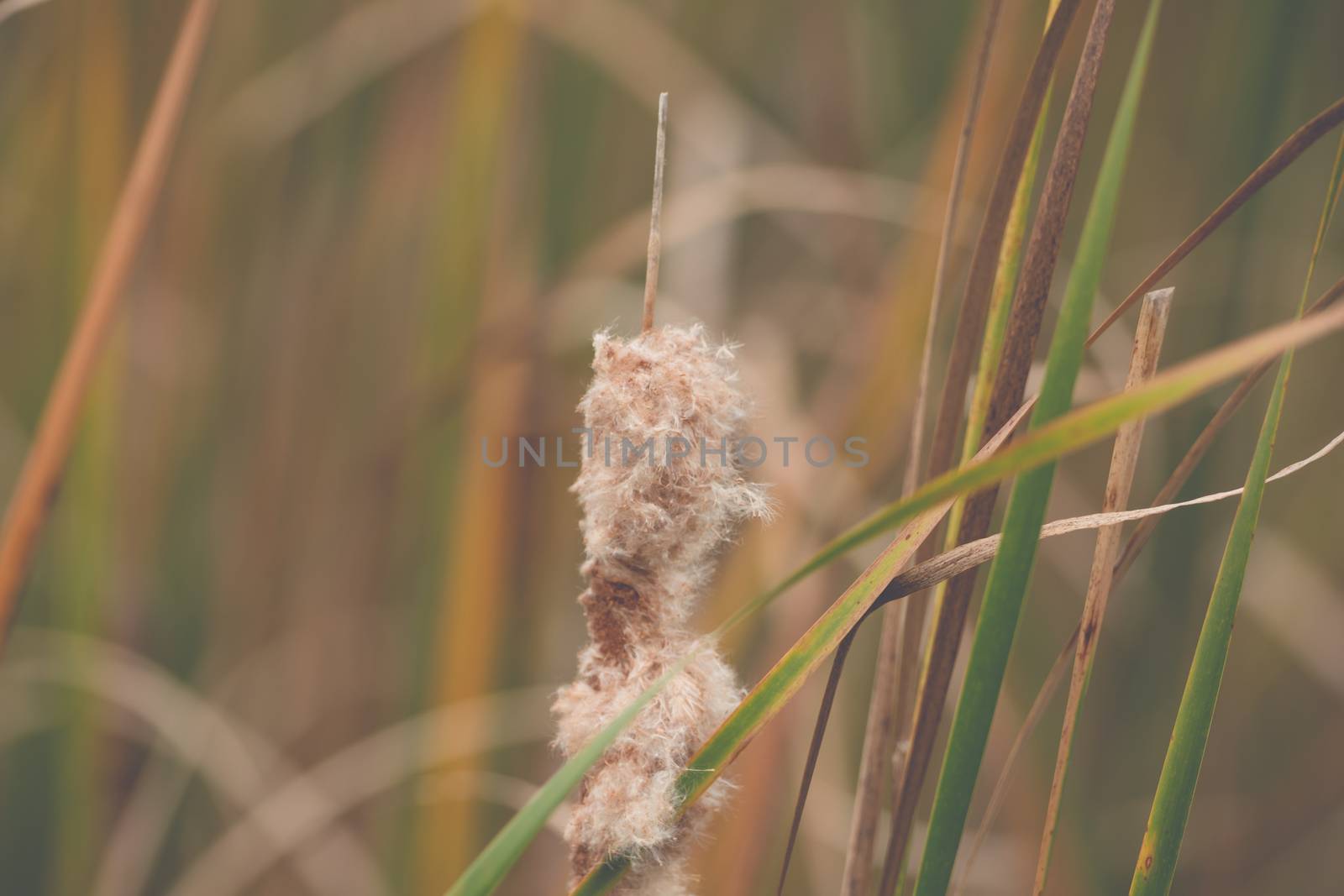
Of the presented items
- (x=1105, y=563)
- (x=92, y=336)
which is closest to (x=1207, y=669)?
(x=1105, y=563)

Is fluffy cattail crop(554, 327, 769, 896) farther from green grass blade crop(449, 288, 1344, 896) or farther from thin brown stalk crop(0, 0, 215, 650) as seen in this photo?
thin brown stalk crop(0, 0, 215, 650)

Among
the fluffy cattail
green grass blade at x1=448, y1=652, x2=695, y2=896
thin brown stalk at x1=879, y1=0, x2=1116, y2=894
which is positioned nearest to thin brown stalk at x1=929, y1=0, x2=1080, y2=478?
thin brown stalk at x1=879, y1=0, x2=1116, y2=894

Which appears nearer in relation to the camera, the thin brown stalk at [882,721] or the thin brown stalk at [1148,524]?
→ the thin brown stalk at [1148,524]

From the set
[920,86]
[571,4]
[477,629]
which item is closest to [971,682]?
[477,629]

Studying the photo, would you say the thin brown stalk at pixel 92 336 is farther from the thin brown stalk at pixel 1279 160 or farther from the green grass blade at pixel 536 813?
the thin brown stalk at pixel 1279 160

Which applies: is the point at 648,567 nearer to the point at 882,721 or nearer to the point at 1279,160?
the point at 882,721

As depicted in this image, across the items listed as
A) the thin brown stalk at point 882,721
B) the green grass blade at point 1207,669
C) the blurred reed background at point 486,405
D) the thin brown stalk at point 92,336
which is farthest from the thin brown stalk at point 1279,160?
the thin brown stalk at point 92,336
